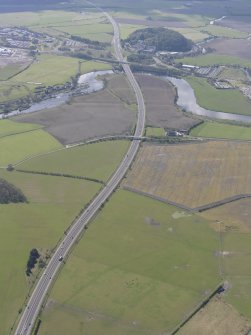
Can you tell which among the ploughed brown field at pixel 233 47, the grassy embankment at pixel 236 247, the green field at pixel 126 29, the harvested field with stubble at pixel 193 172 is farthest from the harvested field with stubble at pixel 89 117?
the green field at pixel 126 29

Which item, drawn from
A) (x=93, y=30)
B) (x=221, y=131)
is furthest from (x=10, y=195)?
(x=93, y=30)

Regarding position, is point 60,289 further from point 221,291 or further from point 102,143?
point 102,143

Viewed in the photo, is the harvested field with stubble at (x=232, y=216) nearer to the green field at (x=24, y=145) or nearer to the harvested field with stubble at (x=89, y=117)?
the harvested field with stubble at (x=89, y=117)

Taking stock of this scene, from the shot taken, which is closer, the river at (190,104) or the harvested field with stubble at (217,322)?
the harvested field with stubble at (217,322)

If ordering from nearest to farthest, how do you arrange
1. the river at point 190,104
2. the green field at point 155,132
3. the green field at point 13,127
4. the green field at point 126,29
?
the green field at point 155,132 < the green field at point 13,127 < the river at point 190,104 < the green field at point 126,29

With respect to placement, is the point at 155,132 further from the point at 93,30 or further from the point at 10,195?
the point at 93,30

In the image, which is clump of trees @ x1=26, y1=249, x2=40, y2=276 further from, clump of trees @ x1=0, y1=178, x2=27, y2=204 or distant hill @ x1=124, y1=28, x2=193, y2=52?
distant hill @ x1=124, y1=28, x2=193, y2=52
